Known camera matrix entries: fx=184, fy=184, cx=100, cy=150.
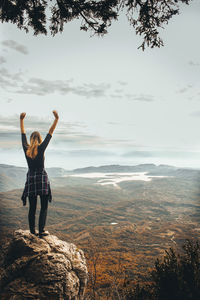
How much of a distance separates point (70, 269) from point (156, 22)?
6791 millimetres

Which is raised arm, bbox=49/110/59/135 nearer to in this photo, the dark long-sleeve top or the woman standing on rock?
the woman standing on rock

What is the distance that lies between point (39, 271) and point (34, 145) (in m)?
3.17

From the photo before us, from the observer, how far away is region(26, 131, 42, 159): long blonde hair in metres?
4.75

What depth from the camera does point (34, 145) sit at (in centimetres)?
479

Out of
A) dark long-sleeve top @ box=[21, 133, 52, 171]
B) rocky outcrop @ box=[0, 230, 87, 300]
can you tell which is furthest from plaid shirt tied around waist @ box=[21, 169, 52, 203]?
rocky outcrop @ box=[0, 230, 87, 300]

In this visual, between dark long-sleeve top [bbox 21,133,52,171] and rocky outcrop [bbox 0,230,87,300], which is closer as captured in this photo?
rocky outcrop [bbox 0,230,87,300]

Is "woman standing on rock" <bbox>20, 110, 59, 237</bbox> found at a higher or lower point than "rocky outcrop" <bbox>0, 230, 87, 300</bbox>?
higher

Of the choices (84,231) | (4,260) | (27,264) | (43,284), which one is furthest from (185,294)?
(84,231)

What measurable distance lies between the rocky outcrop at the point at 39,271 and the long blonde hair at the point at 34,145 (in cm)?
226

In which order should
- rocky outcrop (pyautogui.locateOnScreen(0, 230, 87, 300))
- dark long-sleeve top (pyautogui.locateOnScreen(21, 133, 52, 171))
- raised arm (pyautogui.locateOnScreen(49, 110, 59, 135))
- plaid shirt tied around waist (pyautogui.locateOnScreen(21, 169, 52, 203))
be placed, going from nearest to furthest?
rocky outcrop (pyautogui.locateOnScreen(0, 230, 87, 300)) < plaid shirt tied around waist (pyautogui.locateOnScreen(21, 169, 52, 203)) < dark long-sleeve top (pyautogui.locateOnScreen(21, 133, 52, 171)) < raised arm (pyautogui.locateOnScreen(49, 110, 59, 135))

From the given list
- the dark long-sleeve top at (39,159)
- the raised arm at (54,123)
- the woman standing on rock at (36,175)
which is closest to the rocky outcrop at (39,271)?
the woman standing on rock at (36,175)

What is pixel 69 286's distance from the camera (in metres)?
4.61

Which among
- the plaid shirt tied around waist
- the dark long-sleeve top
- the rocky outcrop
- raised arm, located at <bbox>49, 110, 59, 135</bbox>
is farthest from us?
raised arm, located at <bbox>49, 110, 59, 135</bbox>

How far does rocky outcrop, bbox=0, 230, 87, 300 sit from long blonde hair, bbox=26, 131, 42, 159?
2256 millimetres
